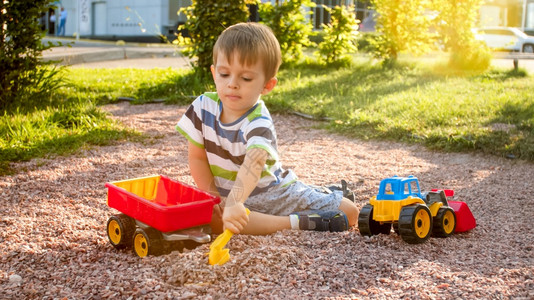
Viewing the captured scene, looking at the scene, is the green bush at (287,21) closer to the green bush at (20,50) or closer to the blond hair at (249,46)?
the green bush at (20,50)

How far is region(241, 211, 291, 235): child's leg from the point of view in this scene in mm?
2709

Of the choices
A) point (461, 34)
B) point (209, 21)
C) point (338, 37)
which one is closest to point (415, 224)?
point (209, 21)

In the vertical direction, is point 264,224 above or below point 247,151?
below

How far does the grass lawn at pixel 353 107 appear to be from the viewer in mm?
4754

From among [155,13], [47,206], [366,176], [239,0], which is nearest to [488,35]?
[155,13]

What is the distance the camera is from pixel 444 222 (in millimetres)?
2766

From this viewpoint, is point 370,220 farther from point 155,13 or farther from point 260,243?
point 155,13

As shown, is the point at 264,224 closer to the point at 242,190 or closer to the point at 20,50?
the point at 242,190

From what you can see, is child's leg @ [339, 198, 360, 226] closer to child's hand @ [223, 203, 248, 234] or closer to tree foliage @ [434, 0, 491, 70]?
child's hand @ [223, 203, 248, 234]

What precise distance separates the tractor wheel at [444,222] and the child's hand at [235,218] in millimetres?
1017

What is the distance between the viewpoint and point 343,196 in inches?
127

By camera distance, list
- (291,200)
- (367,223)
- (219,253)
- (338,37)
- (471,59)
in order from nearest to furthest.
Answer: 1. (219,253)
2. (367,223)
3. (291,200)
4. (338,37)
5. (471,59)

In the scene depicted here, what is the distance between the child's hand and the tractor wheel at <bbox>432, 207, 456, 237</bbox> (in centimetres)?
102

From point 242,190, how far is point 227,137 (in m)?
0.39
